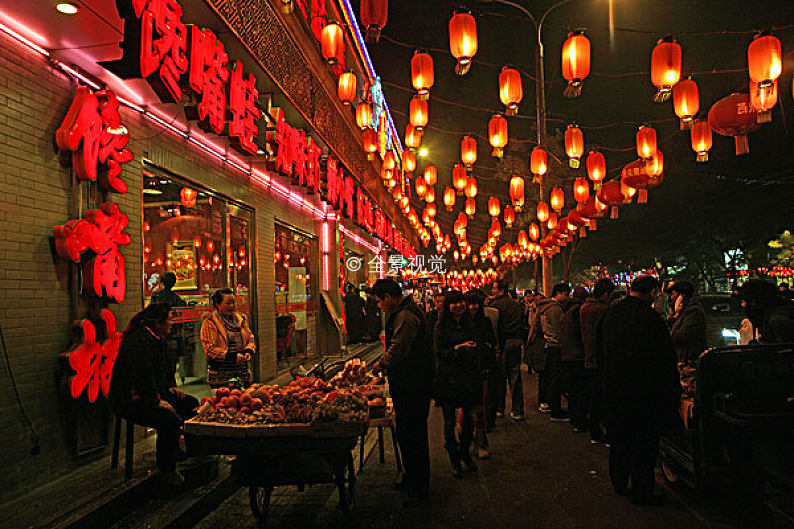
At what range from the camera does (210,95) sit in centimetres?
585

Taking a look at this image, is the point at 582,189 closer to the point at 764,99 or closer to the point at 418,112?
the point at 418,112

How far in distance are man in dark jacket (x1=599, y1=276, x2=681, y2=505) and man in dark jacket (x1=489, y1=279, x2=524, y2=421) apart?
3.06 m

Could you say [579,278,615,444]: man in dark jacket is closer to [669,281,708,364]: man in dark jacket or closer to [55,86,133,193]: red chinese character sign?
[669,281,708,364]: man in dark jacket

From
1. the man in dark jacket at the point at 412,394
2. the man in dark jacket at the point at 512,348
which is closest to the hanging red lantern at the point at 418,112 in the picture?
the man in dark jacket at the point at 512,348

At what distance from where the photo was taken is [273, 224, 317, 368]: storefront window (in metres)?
11.8

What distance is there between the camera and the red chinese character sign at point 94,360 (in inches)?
194

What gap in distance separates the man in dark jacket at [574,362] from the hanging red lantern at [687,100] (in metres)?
3.76

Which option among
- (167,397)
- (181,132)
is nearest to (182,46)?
(181,132)

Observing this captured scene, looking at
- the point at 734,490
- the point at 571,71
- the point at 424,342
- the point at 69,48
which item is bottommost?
the point at 734,490

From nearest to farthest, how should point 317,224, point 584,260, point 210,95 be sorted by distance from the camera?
point 210,95, point 317,224, point 584,260

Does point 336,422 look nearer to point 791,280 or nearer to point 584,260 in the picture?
point 584,260

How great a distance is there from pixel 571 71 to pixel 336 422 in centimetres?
667

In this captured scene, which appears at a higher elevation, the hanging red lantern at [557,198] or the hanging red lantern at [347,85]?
the hanging red lantern at [347,85]

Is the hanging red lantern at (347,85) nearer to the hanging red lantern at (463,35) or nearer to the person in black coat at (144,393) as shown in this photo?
the hanging red lantern at (463,35)
